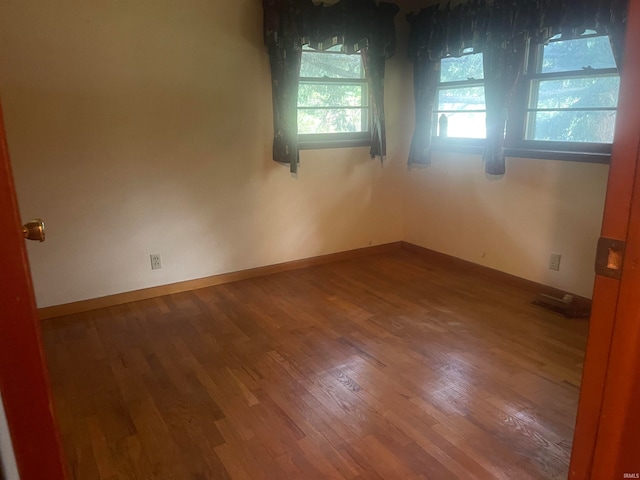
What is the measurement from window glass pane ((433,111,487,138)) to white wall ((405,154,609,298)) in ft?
0.64

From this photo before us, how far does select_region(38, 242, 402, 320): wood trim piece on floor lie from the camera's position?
3.24 m

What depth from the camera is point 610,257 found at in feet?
2.71

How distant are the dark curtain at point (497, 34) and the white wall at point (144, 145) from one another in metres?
1.20

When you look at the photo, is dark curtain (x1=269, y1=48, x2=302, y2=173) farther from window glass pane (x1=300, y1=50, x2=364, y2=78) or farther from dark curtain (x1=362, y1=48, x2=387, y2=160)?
dark curtain (x1=362, y1=48, x2=387, y2=160)

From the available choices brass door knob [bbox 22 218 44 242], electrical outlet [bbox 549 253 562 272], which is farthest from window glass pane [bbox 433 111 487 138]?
brass door knob [bbox 22 218 44 242]

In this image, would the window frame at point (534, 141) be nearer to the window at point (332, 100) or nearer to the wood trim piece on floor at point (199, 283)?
the window at point (332, 100)

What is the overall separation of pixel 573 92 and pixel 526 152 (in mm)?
495

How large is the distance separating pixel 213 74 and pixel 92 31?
816 millimetres

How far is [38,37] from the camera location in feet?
9.27

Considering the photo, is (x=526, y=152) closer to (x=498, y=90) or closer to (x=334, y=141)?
(x=498, y=90)

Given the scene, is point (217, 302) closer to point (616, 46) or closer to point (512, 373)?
point (512, 373)

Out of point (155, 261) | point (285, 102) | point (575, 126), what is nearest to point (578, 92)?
point (575, 126)

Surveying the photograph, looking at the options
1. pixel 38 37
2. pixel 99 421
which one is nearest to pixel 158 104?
pixel 38 37

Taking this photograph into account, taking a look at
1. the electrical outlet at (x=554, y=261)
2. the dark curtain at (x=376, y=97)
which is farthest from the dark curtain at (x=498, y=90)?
the dark curtain at (x=376, y=97)
